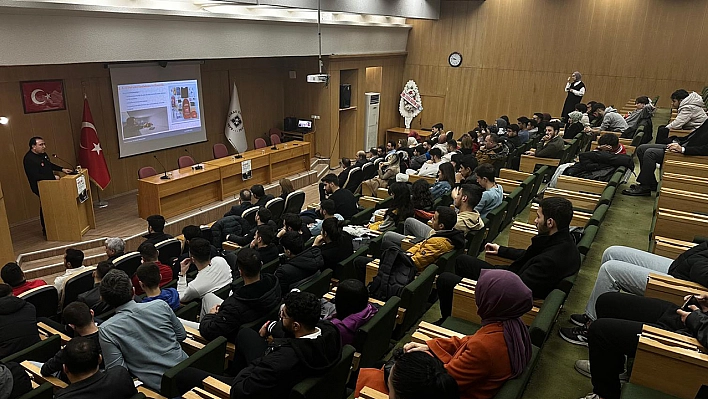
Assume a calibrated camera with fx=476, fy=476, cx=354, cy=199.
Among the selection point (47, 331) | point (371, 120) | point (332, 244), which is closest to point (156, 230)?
point (47, 331)

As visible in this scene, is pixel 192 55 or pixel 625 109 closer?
pixel 192 55

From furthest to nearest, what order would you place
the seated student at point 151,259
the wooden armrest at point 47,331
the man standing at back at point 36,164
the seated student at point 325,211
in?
the man standing at back at point 36,164, the seated student at point 325,211, the seated student at point 151,259, the wooden armrest at point 47,331

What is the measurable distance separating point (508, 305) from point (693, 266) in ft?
4.53

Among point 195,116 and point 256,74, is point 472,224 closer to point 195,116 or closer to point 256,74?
point 195,116

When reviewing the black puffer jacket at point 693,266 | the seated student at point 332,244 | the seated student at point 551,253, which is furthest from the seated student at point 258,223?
the black puffer jacket at point 693,266

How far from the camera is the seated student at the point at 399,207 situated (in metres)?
4.61

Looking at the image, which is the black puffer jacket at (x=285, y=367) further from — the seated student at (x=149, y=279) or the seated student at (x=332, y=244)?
the seated student at (x=332, y=244)

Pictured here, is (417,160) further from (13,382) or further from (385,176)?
(13,382)

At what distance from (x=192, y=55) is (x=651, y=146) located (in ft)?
22.6

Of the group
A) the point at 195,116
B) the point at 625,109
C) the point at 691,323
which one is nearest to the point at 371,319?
the point at 691,323

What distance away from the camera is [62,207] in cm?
655

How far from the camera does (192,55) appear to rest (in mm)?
7973

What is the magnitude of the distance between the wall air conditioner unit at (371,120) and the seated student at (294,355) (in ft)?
34.3

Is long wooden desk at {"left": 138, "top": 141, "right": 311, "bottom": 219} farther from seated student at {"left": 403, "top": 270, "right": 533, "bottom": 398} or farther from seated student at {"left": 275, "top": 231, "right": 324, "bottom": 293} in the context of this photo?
seated student at {"left": 403, "top": 270, "right": 533, "bottom": 398}
